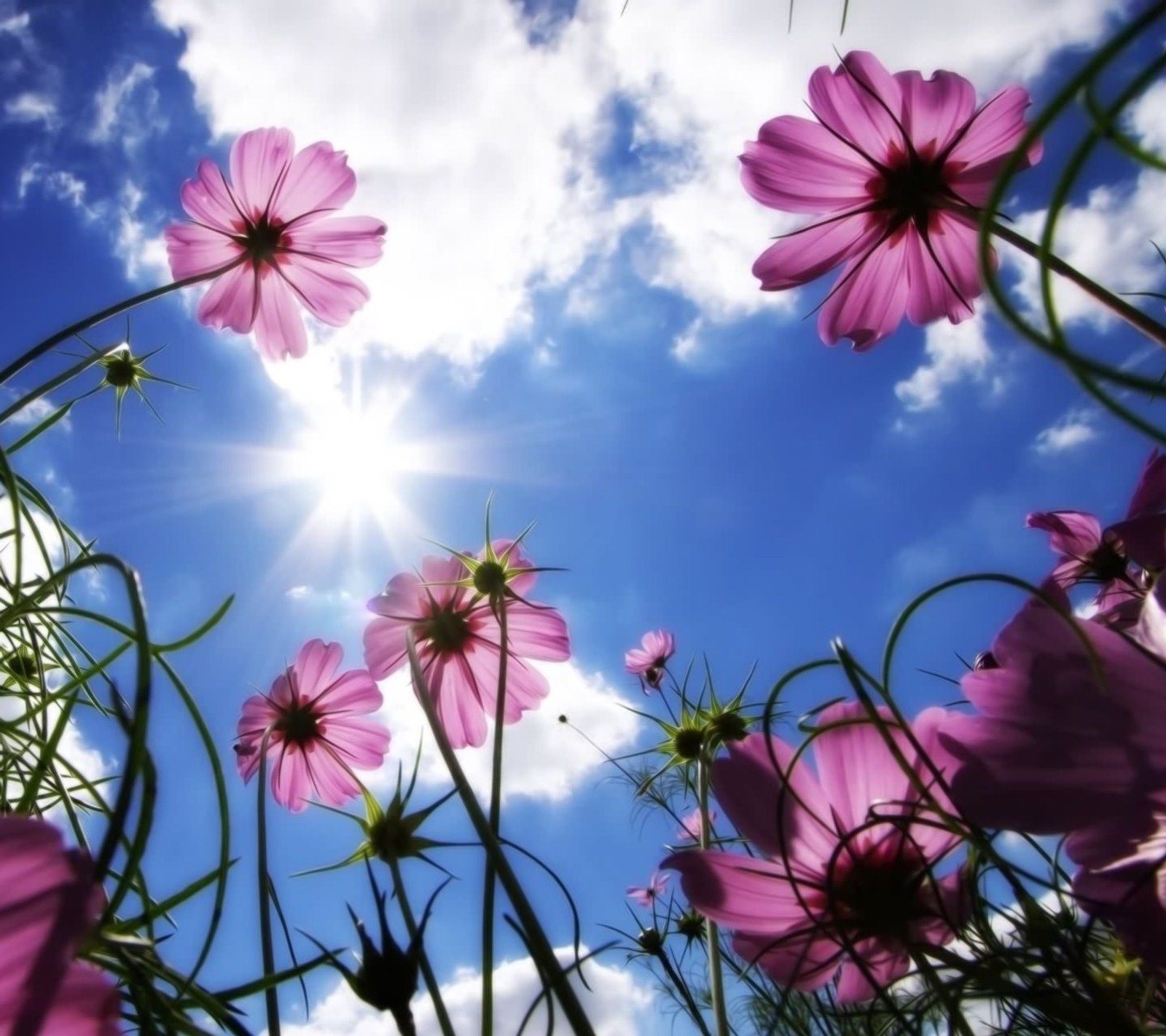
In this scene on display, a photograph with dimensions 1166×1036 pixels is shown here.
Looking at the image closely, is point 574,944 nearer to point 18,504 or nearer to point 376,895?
point 376,895

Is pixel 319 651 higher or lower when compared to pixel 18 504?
higher

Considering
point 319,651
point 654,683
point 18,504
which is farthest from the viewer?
point 654,683

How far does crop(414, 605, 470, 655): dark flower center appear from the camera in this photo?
80cm

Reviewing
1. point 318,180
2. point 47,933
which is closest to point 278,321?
point 318,180

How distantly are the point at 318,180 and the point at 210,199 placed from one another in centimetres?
11

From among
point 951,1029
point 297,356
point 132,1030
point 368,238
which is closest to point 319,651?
point 297,356

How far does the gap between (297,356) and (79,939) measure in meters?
0.85

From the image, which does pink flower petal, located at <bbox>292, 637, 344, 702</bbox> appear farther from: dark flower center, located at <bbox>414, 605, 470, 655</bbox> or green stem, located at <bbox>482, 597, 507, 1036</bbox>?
green stem, located at <bbox>482, 597, 507, 1036</bbox>

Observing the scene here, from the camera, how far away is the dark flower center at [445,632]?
31.5 inches

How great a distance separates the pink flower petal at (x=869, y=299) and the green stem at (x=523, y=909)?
432 mm

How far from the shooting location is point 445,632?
0.81m

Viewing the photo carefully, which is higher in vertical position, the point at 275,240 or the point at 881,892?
the point at 275,240

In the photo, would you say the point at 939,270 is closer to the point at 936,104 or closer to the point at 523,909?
the point at 936,104

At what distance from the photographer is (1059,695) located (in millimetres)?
253
